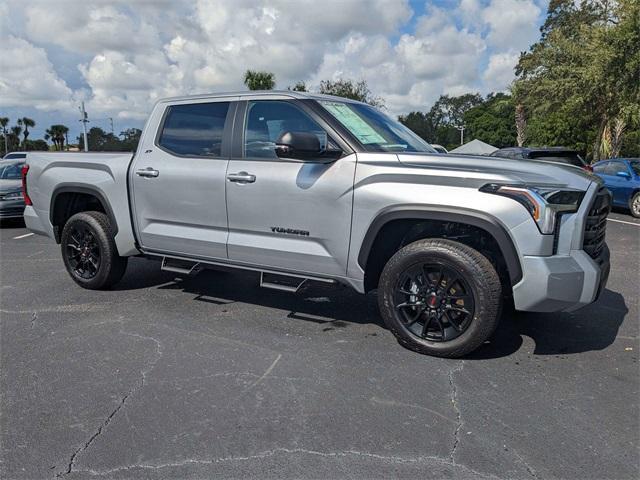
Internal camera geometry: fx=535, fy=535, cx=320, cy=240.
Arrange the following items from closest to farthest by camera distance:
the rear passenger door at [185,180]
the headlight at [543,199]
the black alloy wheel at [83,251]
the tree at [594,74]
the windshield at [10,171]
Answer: the headlight at [543,199] < the rear passenger door at [185,180] < the black alloy wheel at [83,251] < the windshield at [10,171] < the tree at [594,74]

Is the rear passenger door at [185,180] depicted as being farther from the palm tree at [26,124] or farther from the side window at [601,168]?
the palm tree at [26,124]

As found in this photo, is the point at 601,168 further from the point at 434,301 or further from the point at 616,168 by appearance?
the point at 434,301

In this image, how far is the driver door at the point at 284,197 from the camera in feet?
13.2

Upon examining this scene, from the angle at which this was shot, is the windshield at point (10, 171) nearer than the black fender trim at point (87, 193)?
No

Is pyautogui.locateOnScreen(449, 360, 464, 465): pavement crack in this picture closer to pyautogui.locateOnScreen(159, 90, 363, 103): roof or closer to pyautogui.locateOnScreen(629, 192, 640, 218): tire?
pyautogui.locateOnScreen(159, 90, 363, 103): roof

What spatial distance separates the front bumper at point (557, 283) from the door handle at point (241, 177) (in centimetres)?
216

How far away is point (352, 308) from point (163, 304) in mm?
1821

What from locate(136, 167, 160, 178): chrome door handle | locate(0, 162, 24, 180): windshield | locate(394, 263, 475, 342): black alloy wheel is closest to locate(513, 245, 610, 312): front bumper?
locate(394, 263, 475, 342): black alloy wheel

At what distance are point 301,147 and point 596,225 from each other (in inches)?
84.6

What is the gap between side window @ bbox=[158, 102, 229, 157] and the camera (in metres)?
4.71

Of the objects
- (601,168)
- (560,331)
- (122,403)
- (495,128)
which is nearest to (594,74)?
(601,168)

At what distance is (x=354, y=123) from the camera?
4297 mm

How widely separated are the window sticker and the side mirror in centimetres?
27

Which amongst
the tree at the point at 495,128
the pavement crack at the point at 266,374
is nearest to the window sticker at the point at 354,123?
the pavement crack at the point at 266,374
